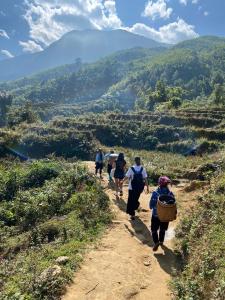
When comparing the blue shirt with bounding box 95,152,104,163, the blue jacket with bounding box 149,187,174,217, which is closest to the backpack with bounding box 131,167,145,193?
the blue jacket with bounding box 149,187,174,217

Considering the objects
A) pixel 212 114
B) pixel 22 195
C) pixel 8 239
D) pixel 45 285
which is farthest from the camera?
pixel 212 114

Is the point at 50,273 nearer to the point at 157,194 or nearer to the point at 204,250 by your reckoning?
the point at 204,250

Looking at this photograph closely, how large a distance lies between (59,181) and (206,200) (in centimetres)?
845

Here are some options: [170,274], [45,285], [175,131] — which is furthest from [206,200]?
[175,131]

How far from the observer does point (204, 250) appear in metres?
8.57

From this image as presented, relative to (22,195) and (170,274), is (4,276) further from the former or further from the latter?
(22,195)

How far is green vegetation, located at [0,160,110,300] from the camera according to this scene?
8.34 metres

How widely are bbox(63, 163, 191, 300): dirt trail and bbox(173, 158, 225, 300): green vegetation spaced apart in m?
0.49

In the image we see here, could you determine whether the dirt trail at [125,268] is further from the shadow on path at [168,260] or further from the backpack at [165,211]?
the backpack at [165,211]

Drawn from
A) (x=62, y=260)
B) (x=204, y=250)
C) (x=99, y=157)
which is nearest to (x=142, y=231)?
(x=62, y=260)

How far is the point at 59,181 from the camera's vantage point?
1889cm

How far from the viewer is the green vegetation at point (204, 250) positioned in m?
7.16

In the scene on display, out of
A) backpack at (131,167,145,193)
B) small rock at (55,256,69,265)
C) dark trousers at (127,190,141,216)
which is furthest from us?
dark trousers at (127,190,141,216)

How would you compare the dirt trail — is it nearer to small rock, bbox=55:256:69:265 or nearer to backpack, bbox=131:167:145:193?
small rock, bbox=55:256:69:265
